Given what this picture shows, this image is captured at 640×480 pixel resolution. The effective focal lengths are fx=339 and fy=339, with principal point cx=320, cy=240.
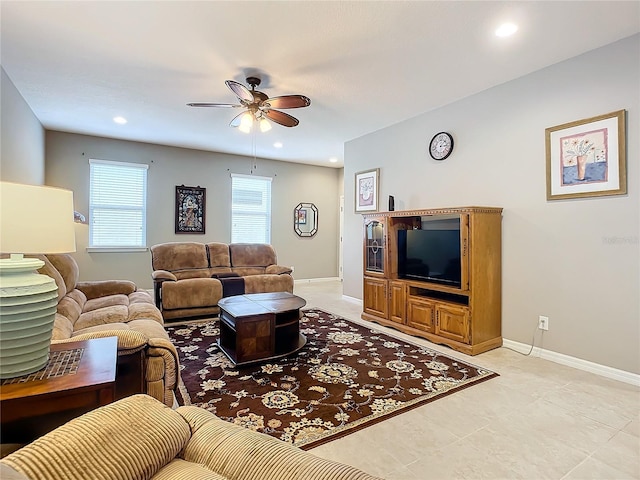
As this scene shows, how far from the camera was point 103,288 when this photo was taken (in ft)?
11.7

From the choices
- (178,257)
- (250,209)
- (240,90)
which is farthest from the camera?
(250,209)

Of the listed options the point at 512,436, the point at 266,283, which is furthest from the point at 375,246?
the point at 512,436

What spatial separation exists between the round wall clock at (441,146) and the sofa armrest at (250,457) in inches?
153

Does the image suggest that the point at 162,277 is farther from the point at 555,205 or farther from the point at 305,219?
the point at 555,205

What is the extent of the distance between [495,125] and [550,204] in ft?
3.35

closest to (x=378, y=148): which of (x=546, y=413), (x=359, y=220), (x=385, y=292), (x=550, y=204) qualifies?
(x=359, y=220)

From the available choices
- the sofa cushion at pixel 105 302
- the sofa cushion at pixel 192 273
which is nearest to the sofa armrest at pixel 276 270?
the sofa cushion at pixel 192 273

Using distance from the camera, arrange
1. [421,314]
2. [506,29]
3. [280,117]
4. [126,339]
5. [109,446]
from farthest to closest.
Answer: [421,314], [280,117], [506,29], [126,339], [109,446]

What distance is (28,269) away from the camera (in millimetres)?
1257

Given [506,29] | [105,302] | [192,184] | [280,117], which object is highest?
[506,29]

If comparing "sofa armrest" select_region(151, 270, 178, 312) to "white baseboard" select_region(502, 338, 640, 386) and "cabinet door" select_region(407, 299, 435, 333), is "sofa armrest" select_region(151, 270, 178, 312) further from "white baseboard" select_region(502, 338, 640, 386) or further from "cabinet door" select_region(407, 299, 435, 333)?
"white baseboard" select_region(502, 338, 640, 386)

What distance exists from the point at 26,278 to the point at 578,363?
12.4ft

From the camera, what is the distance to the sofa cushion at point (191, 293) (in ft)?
14.0

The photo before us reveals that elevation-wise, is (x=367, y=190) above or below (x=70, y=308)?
above
